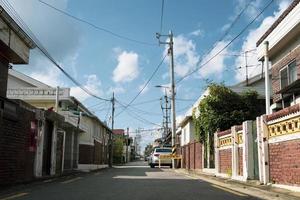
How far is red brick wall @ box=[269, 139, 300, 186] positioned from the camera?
12.4 metres

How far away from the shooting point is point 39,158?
824 inches

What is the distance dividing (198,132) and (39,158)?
12240 mm

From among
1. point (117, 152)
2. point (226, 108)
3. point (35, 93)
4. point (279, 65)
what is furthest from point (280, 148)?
point (117, 152)

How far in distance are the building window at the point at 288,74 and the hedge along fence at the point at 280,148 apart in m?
3.43

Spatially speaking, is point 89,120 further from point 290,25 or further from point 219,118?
point 290,25

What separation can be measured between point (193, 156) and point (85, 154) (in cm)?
1076

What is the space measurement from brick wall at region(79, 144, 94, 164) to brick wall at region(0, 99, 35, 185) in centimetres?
2263

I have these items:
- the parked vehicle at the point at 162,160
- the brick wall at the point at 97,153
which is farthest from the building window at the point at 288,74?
the brick wall at the point at 97,153

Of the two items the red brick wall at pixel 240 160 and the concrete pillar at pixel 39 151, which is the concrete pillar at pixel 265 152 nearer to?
the red brick wall at pixel 240 160

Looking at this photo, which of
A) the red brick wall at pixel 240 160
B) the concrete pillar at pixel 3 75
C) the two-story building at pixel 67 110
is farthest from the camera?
the two-story building at pixel 67 110

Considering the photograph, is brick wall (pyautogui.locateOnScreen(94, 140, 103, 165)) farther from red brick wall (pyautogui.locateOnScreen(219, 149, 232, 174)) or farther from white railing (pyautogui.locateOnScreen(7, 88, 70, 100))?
red brick wall (pyautogui.locateOnScreen(219, 149, 232, 174))

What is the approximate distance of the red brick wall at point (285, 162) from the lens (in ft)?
40.6

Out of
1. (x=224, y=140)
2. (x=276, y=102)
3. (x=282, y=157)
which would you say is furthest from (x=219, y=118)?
(x=282, y=157)

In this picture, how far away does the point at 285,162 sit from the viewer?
13.3 meters
